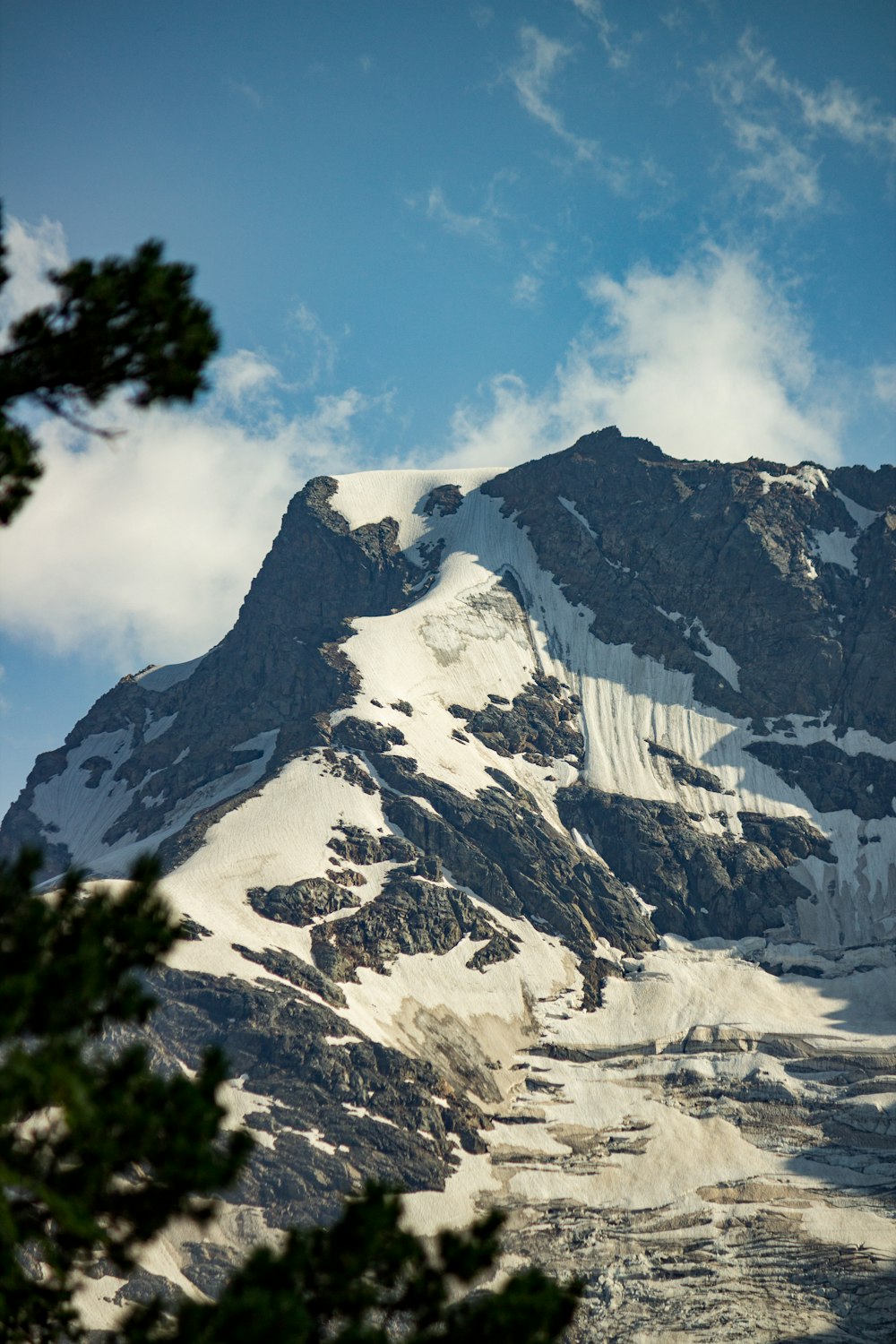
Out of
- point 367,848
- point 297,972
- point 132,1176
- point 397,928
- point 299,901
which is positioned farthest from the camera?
point 367,848

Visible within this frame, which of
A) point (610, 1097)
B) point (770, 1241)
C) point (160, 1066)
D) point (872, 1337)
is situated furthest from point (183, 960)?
point (872, 1337)

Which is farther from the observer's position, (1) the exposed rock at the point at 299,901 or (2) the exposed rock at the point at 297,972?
(1) the exposed rock at the point at 299,901

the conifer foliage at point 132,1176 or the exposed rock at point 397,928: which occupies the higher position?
the exposed rock at point 397,928

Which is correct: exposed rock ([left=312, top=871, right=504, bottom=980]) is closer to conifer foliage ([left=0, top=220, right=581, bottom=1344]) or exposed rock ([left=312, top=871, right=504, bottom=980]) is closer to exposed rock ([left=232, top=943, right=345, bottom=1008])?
exposed rock ([left=232, top=943, right=345, bottom=1008])

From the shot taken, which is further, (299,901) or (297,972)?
(299,901)

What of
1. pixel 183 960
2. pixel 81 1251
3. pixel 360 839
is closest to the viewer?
pixel 81 1251

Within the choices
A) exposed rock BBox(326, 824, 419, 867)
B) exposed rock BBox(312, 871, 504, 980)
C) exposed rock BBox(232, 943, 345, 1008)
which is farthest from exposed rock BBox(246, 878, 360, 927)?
exposed rock BBox(326, 824, 419, 867)

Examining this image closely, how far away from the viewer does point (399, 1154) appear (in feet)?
453

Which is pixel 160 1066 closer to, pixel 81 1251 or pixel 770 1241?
pixel 770 1241

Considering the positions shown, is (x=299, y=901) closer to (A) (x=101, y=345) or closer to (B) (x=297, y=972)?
(B) (x=297, y=972)

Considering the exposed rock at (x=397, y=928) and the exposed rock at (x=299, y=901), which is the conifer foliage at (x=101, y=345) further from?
the exposed rock at (x=299, y=901)

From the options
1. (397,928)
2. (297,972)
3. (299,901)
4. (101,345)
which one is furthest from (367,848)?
(101,345)

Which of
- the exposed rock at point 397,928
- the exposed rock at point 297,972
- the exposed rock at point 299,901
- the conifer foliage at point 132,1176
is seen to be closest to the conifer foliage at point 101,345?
the conifer foliage at point 132,1176

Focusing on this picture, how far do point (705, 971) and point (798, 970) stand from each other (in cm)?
1493
